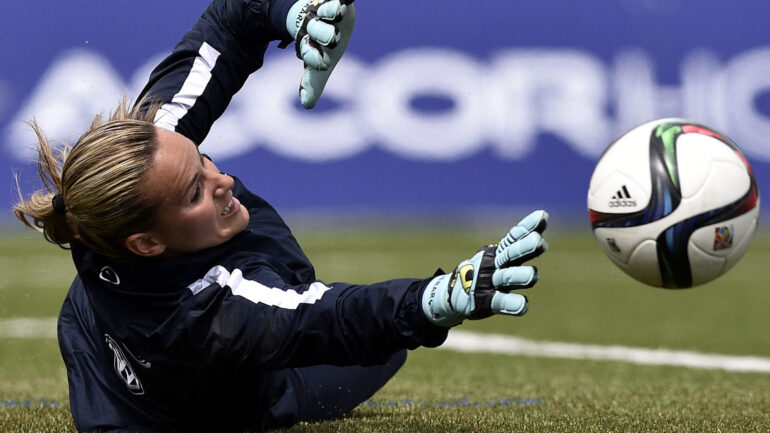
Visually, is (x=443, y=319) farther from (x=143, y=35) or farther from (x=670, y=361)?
(x=143, y=35)

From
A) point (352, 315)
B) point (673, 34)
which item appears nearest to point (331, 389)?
point (352, 315)

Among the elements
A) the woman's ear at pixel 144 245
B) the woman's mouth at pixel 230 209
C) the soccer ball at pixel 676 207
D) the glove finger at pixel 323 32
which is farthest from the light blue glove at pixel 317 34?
the soccer ball at pixel 676 207

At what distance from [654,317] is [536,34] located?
17.0 ft

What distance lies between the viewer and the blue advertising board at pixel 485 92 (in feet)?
39.9

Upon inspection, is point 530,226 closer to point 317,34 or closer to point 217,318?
point 217,318

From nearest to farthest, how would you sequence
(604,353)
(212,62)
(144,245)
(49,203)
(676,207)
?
(144,245) < (49,203) < (676,207) < (212,62) < (604,353)

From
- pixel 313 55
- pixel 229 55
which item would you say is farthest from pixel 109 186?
pixel 229 55

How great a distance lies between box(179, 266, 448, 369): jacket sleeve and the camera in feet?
8.66

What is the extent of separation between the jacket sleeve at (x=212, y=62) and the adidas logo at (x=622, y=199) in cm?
150

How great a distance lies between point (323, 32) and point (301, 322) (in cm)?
122

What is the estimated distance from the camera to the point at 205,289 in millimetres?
2906

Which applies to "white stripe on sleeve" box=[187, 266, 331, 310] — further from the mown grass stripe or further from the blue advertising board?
the blue advertising board

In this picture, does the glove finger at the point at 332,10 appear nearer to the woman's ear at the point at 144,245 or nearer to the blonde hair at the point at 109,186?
the blonde hair at the point at 109,186

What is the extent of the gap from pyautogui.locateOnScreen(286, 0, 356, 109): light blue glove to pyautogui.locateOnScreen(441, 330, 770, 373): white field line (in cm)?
386
